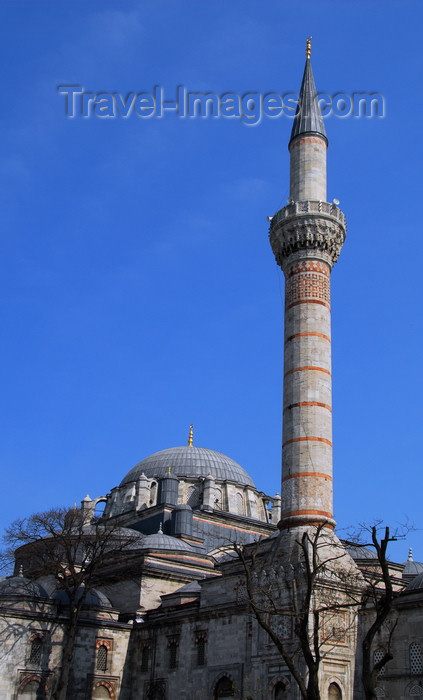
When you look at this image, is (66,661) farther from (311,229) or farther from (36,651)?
(311,229)

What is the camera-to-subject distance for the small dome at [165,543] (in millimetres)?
30797

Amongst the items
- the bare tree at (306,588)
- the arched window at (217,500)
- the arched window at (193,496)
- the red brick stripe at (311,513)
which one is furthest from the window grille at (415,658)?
the arched window at (193,496)

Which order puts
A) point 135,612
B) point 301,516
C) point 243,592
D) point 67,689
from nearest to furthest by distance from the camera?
point 301,516
point 243,592
point 67,689
point 135,612

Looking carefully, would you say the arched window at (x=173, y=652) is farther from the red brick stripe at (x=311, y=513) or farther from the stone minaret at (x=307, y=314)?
the red brick stripe at (x=311, y=513)

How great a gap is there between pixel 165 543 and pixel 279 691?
38.0 ft

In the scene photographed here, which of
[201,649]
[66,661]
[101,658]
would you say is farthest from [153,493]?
[66,661]

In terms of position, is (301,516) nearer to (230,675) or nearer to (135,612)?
(230,675)

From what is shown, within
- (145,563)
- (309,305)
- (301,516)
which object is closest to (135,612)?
(145,563)

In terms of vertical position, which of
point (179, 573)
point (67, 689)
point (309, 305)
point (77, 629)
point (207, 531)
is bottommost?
point (67, 689)

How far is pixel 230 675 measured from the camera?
22.2 meters

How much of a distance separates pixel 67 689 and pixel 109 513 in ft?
48.8

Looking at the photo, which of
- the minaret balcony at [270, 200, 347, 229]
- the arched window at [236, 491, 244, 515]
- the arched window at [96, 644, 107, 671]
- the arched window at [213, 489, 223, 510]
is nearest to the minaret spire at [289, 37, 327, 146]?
the minaret balcony at [270, 200, 347, 229]

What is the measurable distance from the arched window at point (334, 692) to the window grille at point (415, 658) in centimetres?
209

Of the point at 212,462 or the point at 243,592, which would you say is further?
the point at 212,462
